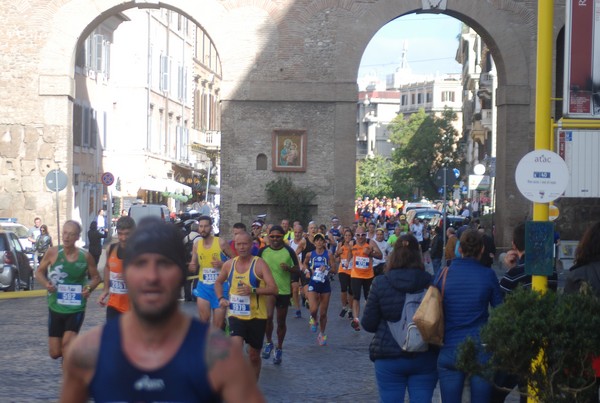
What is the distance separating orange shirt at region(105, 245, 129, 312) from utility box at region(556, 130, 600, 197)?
10.7 metres

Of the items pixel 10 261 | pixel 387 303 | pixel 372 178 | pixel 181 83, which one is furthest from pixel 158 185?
pixel 372 178

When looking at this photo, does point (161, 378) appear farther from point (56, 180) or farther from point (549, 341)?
point (56, 180)

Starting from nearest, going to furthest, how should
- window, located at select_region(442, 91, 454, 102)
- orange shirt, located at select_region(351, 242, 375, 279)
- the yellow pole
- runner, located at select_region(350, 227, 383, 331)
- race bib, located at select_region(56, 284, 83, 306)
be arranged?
the yellow pole, race bib, located at select_region(56, 284, 83, 306), runner, located at select_region(350, 227, 383, 331), orange shirt, located at select_region(351, 242, 375, 279), window, located at select_region(442, 91, 454, 102)

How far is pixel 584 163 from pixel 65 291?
40.7 ft

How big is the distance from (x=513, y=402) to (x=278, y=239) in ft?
13.4

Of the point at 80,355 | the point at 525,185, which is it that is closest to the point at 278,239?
the point at 525,185

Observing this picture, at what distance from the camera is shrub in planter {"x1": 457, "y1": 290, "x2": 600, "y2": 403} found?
691 cm

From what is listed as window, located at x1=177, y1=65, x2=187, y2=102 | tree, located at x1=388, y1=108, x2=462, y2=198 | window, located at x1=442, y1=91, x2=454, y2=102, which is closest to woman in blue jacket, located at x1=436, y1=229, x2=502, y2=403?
window, located at x1=177, y1=65, x2=187, y2=102

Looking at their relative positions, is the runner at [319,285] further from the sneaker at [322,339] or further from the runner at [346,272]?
the runner at [346,272]

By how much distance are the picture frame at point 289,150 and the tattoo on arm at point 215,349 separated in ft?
96.8

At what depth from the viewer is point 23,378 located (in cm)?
1262

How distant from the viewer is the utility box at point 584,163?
21438 millimetres

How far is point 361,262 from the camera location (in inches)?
757

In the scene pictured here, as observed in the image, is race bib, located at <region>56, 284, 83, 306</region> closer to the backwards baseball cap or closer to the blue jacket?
the blue jacket
